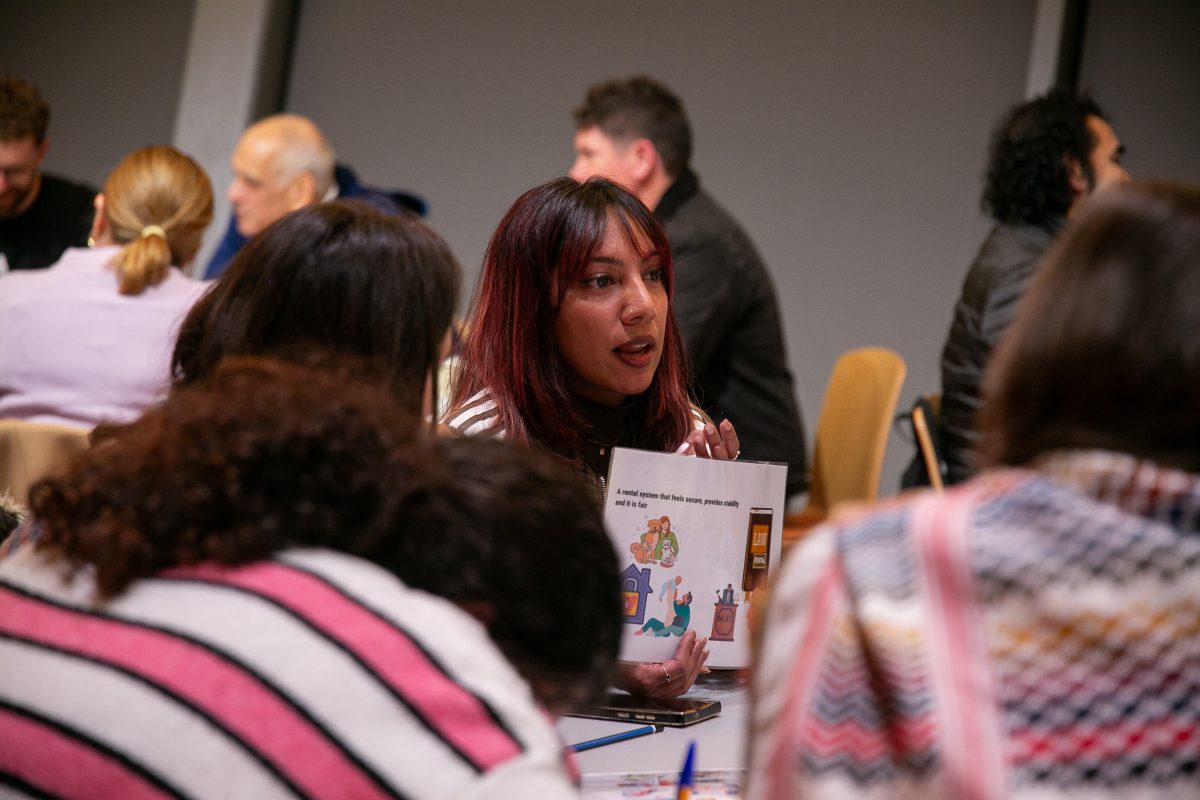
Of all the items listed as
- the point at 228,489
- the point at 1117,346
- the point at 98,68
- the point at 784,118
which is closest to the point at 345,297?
the point at 228,489

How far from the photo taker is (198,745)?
0.84 metres

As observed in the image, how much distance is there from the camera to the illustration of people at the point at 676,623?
1.68 m

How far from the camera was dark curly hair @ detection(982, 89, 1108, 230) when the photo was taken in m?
3.39

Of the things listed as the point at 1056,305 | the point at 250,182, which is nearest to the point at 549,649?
the point at 1056,305

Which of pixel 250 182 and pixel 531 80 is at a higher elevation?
pixel 531 80

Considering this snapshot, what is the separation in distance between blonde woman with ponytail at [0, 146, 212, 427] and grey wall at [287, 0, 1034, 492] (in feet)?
8.48

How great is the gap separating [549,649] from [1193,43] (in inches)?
175

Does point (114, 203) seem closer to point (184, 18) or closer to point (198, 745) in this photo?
point (198, 745)

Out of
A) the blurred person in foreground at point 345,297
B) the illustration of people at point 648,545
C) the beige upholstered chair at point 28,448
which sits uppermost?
the blurred person in foreground at point 345,297

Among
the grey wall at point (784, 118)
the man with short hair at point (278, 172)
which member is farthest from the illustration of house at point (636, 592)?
the grey wall at point (784, 118)

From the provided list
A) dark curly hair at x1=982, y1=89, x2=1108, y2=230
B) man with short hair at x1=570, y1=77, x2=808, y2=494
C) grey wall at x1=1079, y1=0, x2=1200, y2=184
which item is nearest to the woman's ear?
man with short hair at x1=570, y1=77, x2=808, y2=494

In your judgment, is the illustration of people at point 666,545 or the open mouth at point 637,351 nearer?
the illustration of people at point 666,545

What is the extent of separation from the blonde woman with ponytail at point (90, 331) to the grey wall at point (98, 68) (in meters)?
3.17

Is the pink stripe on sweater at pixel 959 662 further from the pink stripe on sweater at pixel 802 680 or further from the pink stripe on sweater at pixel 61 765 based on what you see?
the pink stripe on sweater at pixel 61 765
